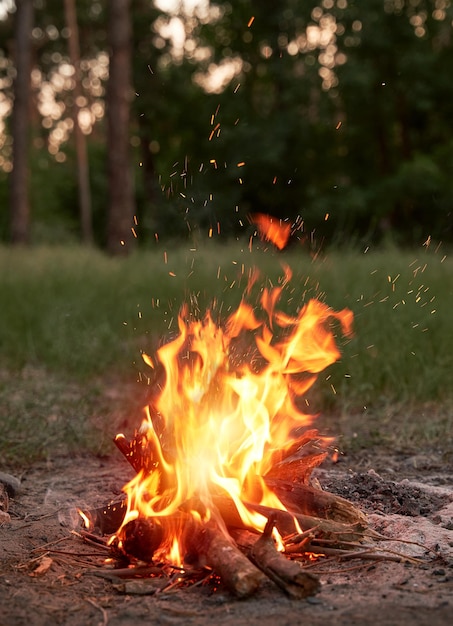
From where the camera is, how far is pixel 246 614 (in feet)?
11.0

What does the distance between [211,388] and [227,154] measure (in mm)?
23683

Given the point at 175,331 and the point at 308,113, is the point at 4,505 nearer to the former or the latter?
the point at 175,331

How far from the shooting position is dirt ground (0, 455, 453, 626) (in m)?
3.32

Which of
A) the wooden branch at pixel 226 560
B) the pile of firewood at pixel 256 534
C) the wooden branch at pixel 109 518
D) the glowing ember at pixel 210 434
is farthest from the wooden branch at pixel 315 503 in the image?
the wooden branch at pixel 109 518

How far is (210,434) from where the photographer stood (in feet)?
14.4

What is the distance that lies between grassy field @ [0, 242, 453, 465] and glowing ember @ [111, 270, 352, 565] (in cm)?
99

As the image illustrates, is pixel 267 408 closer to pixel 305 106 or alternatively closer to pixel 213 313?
pixel 213 313

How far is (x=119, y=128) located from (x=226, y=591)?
13.8 m

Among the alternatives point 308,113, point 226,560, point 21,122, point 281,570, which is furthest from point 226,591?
point 308,113

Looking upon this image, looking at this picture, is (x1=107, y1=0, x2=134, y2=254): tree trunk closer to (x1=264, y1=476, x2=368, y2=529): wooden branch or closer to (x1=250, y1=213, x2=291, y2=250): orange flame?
(x1=250, y1=213, x2=291, y2=250): orange flame

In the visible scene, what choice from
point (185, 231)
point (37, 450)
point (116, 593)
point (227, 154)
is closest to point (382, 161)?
point (227, 154)

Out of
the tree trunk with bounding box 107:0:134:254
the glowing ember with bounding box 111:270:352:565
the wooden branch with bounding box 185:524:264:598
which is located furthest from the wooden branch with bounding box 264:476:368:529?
the tree trunk with bounding box 107:0:134:254

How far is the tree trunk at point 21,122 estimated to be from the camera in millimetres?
22656

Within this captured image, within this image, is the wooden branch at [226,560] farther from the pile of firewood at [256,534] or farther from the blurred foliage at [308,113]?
the blurred foliage at [308,113]
